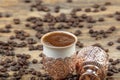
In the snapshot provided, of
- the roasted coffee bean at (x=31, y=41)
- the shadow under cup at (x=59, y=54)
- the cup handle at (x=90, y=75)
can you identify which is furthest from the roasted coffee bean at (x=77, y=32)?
the cup handle at (x=90, y=75)

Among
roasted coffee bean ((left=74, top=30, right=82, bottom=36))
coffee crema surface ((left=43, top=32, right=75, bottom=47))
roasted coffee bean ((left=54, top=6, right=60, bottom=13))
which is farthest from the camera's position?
roasted coffee bean ((left=54, top=6, right=60, bottom=13))

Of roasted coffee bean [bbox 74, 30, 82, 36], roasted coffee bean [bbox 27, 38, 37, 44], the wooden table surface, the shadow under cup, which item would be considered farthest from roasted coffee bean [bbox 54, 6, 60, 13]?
the shadow under cup

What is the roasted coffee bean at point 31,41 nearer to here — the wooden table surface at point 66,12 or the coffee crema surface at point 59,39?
the wooden table surface at point 66,12

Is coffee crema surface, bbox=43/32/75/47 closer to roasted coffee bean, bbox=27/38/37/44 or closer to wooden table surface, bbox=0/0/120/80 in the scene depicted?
wooden table surface, bbox=0/0/120/80

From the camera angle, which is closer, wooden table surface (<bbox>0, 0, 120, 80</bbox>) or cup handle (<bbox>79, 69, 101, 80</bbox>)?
cup handle (<bbox>79, 69, 101, 80</bbox>)

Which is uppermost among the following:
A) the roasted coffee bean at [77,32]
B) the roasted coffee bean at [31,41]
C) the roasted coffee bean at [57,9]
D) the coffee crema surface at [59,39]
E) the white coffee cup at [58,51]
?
the coffee crema surface at [59,39]

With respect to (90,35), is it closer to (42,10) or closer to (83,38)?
(83,38)

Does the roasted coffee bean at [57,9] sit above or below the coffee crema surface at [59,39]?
below

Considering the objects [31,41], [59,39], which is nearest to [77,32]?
[31,41]
